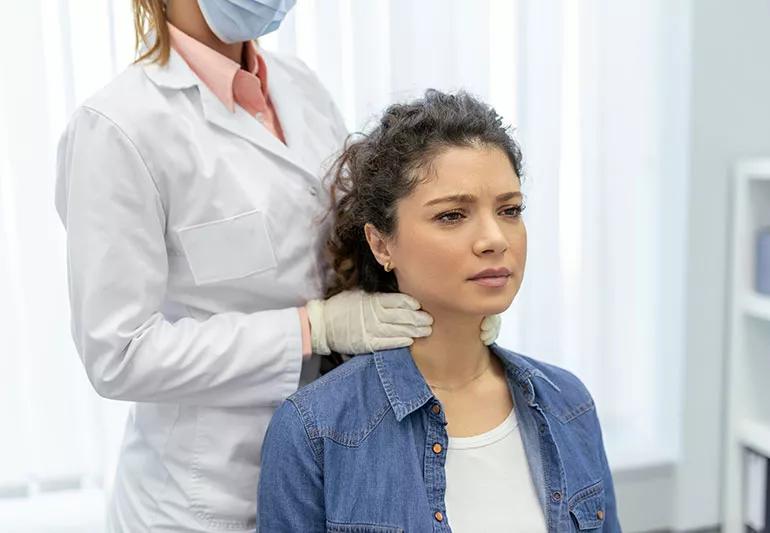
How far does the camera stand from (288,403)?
113 centimetres

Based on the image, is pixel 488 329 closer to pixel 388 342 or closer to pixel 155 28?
pixel 388 342

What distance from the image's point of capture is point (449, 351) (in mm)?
1206

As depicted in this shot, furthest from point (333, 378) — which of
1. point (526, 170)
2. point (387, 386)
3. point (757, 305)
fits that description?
point (757, 305)

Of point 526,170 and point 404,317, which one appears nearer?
point 404,317

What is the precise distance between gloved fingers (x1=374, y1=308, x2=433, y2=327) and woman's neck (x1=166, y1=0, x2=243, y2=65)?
18.7 inches

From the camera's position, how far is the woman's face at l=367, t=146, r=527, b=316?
3.55ft

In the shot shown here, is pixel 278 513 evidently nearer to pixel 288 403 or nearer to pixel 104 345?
pixel 288 403

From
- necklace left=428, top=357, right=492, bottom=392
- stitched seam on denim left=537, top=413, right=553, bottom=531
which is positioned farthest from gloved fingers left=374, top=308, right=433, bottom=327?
stitched seam on denim left=537, top=413, right=553, bottom=531

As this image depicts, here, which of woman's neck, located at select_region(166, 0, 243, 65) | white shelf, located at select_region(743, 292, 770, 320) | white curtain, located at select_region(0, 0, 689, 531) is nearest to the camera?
woman's neck, located at select_region(166, 0, 243, 65)

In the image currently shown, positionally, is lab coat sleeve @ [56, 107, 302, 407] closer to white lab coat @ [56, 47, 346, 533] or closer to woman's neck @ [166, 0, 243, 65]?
white lab coat @ [56, 47, 346, 533]

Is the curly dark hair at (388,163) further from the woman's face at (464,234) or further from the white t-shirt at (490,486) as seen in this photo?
the white t-shirt at (490,486)

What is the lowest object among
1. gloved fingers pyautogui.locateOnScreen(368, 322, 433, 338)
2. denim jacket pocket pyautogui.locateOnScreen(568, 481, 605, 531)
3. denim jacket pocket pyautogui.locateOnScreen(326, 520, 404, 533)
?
denim jacket pocket pyautogui.locateOnScreen(568, 481, 605, 531)

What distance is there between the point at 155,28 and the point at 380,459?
0.71m

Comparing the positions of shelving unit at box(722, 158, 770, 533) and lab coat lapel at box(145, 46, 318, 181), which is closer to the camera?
lab coat lapel at box(145, 46, 318, 181)
